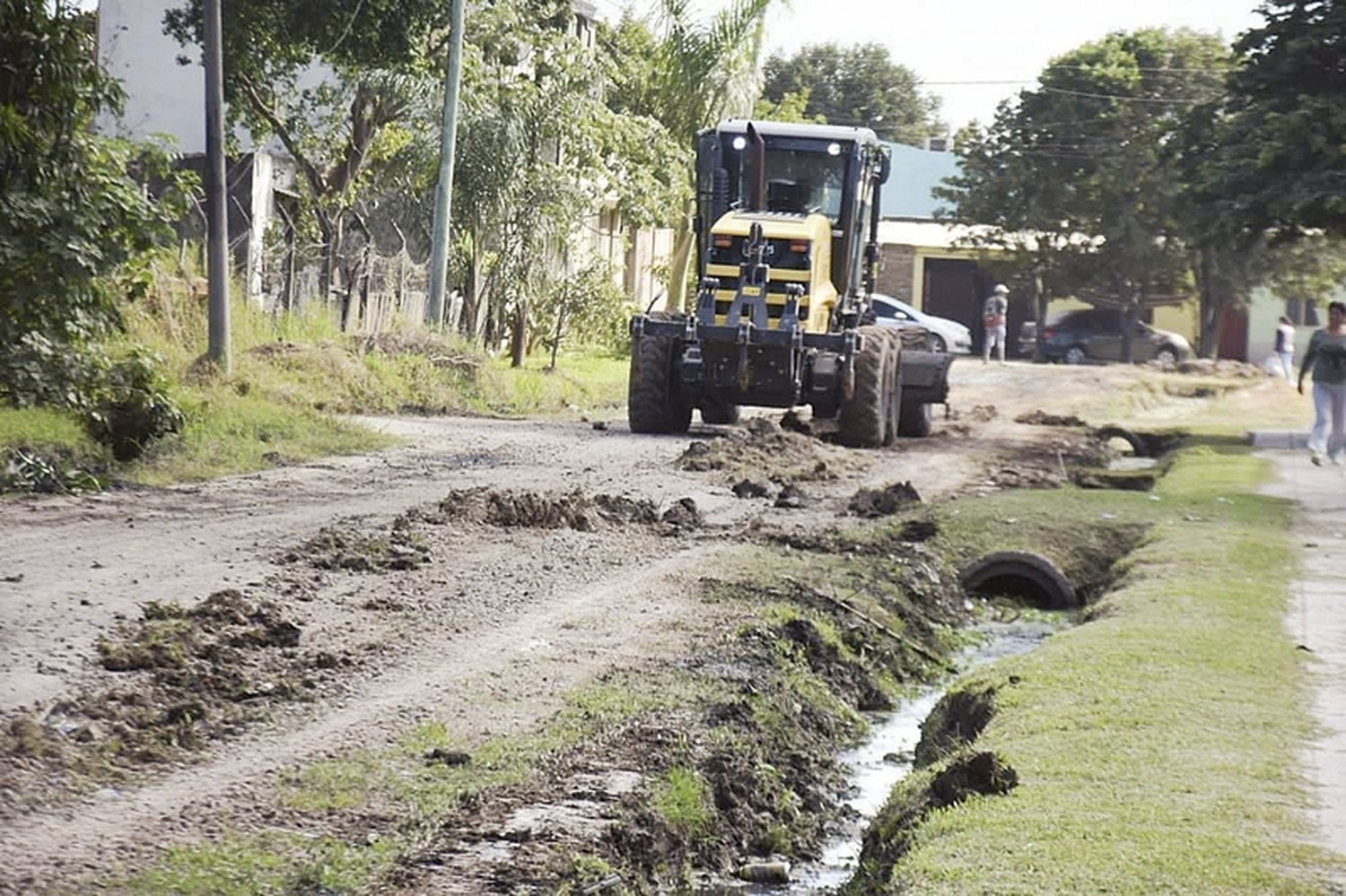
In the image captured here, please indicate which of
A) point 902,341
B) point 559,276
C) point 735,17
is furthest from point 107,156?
point 735,17

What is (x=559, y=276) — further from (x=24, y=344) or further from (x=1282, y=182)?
(x=24, y=344)

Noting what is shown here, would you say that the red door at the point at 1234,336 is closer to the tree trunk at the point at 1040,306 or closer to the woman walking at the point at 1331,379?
the tree trunk at the point at 1040,306

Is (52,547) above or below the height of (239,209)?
below

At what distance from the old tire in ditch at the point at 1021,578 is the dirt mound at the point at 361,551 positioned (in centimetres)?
454

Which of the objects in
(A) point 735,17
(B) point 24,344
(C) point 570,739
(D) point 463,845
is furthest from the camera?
(A) point 735,17

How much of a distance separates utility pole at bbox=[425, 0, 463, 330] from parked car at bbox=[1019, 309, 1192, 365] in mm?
34424

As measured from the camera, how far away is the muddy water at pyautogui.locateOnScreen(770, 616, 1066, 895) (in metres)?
8.19

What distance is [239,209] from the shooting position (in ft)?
110

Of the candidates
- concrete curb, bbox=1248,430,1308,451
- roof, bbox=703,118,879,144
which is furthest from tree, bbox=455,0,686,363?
concrete curb, bbox=1248,430,1308,451

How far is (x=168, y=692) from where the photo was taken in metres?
Result: 8.92

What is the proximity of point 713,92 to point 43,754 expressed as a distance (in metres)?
33.6

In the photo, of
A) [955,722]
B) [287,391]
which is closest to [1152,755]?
[955,722]

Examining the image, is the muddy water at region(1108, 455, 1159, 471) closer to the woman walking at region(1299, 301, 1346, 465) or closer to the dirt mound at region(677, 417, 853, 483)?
the woman walking at region(1299, 301, 1346, 465)

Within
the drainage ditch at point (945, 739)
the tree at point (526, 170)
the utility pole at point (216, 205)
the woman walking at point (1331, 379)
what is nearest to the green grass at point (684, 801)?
the drainage ditch at point (945, 739)
